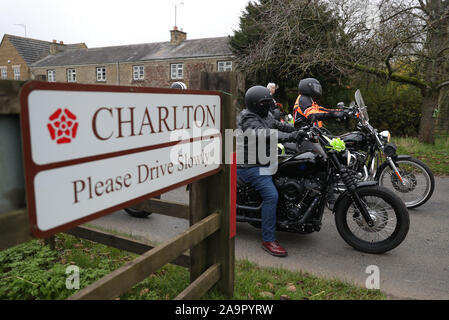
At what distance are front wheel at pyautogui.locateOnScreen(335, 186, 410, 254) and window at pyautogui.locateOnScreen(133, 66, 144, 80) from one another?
32.6 meters

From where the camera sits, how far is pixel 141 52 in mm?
35125

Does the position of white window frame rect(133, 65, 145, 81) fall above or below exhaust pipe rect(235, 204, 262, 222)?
above

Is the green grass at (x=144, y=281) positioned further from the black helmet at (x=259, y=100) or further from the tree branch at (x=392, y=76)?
the tree branch at (x=392, y=76)

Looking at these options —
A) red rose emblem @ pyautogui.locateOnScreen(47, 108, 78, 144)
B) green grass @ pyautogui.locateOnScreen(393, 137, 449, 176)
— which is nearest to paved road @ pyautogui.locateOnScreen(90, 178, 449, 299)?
red rose emblem @ pyautogui.locateOnScreen(47, 108, 78, 144)

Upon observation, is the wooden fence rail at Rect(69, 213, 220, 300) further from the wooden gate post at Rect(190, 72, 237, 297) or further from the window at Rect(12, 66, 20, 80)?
the window at Rect(12, 66, 20, 80)

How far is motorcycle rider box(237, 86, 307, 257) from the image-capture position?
3.63 metres

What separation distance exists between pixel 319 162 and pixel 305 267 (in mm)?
1060

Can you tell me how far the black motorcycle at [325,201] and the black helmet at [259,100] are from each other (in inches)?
21.6

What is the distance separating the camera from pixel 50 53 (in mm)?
42938

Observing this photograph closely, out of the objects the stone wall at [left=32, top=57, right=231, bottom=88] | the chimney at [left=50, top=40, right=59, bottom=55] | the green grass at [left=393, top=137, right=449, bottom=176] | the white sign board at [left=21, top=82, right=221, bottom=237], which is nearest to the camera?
the white sign board at [left=21, top=82, right=221, bottom=237]

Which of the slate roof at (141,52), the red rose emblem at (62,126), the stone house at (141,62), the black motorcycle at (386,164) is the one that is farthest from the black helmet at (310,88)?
the stone house at (141,62)

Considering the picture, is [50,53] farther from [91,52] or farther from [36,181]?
[36,181]

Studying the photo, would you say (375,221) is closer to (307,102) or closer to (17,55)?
(307,102)

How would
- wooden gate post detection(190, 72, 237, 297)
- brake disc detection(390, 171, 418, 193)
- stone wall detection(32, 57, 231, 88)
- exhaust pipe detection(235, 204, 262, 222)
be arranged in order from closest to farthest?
1. wooden gate post detection(190, 72, 237, 297)
2. exhaust pipe detection(235, 204, 262, 222)
3. brake disc detection(390, 171, 418, 193)
4. stone wall detection(32, 57, 231, 88)
